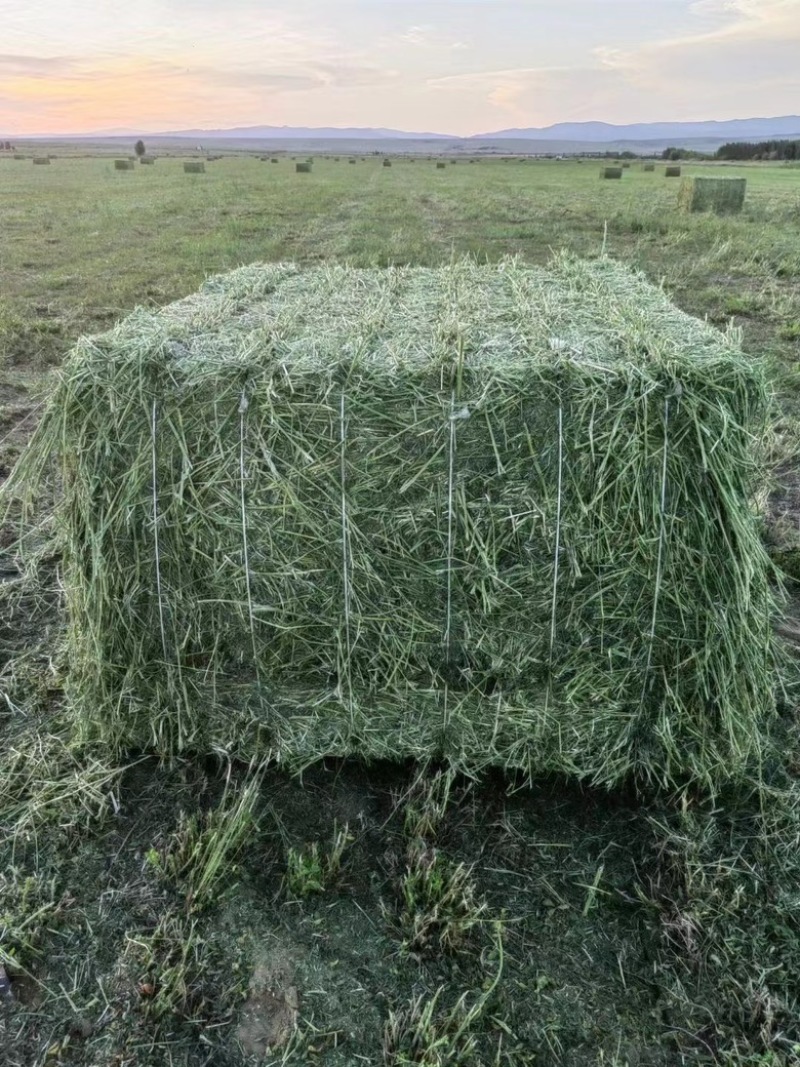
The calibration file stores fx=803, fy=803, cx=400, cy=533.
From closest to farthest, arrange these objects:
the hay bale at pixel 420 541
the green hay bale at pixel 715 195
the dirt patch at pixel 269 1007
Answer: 1. the dirt patch at pixel 269 1007
2. the hay bale at pixel 420 541
3. the green hay bale at pixel 715 195

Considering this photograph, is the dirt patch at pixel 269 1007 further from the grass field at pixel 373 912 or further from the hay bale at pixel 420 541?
the hay bale at pixel 420 541

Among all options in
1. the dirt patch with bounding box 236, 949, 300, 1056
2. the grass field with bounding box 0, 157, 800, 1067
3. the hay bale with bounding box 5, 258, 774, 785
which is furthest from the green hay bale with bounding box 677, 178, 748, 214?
the dirt patch with bounding box 236, 949, 300, 1056

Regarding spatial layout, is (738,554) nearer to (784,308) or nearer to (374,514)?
(374,514)

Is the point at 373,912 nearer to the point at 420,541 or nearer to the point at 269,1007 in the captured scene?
the point at 269,1007

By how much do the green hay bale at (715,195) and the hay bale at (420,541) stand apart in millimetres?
18823

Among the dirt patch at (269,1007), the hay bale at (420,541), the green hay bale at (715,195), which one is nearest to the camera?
the dirt patch at (269,1007)

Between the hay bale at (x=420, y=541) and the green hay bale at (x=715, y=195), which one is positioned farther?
the green hay bale at (x=715, y=195)

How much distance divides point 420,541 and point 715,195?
20121 mm

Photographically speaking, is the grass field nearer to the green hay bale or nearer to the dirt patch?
the dirt patch

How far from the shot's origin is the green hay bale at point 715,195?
63.4 ft

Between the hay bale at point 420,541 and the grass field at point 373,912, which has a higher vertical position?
the hay bale at point 420,541

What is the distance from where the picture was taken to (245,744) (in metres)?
3.15

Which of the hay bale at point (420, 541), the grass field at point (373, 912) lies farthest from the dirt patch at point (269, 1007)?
the hay bale at point (420, 541)

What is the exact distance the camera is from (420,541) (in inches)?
109
